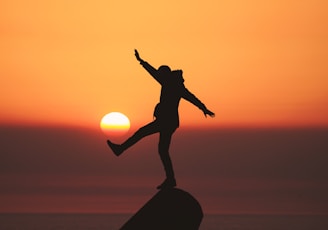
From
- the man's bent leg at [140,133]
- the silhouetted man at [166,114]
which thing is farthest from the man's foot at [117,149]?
the man's bent leg at [140,133]

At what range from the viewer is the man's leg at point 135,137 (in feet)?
97.6

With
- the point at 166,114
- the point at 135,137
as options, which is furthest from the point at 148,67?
the point at 135,137

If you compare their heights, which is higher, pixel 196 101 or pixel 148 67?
pixel 148 67

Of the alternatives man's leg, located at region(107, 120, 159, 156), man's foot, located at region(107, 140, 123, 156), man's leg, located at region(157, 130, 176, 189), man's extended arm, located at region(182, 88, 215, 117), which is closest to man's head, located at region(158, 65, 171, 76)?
man's extended arm, located at region(182, 88, 215, 117)

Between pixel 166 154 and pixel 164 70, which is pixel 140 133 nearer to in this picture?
pixel 166 154

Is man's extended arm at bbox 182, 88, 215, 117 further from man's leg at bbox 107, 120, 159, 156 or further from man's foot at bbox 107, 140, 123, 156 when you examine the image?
man's foot at bbox 107, 140, 123, 156

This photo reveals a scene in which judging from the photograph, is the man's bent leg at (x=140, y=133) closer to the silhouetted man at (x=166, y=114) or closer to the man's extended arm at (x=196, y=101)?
the silhouetted man at (x=166, y=114)

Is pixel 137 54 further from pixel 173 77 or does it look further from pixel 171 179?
pixel 171 179

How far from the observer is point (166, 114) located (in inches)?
1181

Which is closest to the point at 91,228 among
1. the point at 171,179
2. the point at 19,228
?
the point at 19,228

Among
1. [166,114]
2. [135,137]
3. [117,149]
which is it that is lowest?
[117,149]

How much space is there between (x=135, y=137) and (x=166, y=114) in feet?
4.07

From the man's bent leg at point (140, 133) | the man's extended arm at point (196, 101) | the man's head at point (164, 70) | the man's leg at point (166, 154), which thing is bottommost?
the man's leg at point (166, 154)

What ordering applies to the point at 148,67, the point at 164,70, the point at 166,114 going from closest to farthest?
1. the point at 148,67
2. the point at 164,70
3. the point at 166,114
